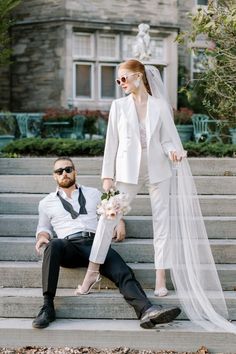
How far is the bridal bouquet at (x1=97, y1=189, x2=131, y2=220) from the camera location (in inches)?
249

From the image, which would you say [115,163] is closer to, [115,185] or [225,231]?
[115,185]

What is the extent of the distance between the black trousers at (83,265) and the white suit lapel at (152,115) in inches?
41.6

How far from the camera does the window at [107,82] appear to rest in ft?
62.1

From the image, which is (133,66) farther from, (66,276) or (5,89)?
(5,89)

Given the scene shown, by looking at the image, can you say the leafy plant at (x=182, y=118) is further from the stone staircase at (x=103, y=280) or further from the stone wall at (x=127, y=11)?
the stone staircase at (x=103, y=280)

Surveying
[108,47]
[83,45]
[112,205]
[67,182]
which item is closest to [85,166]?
[67,182]

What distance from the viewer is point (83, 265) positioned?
6.73 metres

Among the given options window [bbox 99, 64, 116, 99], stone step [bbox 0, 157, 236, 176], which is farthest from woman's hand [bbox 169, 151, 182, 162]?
window [bbox 99, 64, 116, 99]

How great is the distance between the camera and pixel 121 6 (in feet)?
61.5

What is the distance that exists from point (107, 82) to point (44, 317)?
13.3 metres

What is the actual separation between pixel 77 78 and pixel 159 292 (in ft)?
41.1

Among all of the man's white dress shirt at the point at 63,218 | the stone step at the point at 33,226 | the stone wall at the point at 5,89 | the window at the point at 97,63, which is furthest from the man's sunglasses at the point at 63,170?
the stone wall at the point at 5,89

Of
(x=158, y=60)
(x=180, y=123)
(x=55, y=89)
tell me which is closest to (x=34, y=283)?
(x=180, y=123)

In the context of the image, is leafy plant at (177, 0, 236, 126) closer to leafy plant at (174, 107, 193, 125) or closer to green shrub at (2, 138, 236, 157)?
green shrub at (2, 138, 236, 157)
